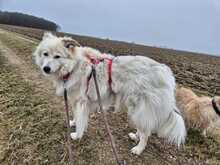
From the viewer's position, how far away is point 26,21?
5772cm

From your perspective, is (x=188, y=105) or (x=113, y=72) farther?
(x=188, y=105)

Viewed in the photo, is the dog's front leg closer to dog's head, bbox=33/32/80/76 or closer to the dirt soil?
the dirt soil

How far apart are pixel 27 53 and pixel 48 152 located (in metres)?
8.42

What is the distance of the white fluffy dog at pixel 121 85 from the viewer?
15.1 feet

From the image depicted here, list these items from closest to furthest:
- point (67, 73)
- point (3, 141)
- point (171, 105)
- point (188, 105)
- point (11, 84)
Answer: point (171, 105)
point (67, 73)
point (3, 141)
point (188, 105)
point (11, 84)

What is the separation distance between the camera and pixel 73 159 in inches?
194

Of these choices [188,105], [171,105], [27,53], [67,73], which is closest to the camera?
[171,105]

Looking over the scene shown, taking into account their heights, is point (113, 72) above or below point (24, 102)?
above

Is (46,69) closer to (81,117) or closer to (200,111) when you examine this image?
(81,117)

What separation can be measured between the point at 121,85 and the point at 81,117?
0.91 m

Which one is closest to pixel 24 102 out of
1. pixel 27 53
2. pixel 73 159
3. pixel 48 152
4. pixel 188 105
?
pixel 48 152

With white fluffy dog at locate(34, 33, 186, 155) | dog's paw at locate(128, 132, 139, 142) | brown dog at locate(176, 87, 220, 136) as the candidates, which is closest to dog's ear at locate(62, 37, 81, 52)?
white fluffy dog at locate(34, 33, 186, 155)

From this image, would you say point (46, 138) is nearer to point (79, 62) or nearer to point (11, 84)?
point (79, 62)

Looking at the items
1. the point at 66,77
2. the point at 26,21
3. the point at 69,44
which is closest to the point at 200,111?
the point at 66,77
